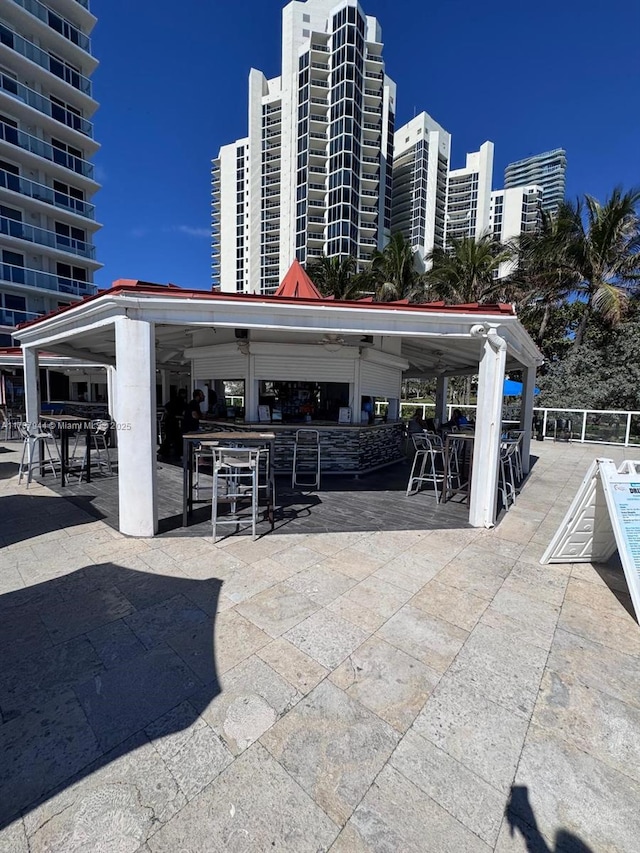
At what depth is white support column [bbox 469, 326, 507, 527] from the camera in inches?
190

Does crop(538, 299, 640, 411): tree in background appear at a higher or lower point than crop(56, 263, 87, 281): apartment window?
lower

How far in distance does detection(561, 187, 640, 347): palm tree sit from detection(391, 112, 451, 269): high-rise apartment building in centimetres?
4244

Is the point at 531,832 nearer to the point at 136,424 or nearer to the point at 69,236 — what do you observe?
the point at 136,424

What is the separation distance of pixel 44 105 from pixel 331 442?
29861 millimetres

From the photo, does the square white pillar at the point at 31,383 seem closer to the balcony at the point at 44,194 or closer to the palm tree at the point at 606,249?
the palm tree at the point at 606,249

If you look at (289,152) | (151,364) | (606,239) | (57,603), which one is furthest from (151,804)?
(289,152)

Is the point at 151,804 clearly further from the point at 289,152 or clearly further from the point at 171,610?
the point at 289,152

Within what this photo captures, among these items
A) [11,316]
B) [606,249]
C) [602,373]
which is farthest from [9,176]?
[602,373]

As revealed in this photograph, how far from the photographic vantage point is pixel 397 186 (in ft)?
199

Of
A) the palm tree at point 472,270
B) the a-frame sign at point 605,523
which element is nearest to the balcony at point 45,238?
the palm tree at point 472,270

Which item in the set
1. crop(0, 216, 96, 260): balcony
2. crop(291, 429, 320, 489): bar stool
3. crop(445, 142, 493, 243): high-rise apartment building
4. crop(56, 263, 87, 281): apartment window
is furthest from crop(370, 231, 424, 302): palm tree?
crop(445, 142, 493, 243): high-rise apartment building

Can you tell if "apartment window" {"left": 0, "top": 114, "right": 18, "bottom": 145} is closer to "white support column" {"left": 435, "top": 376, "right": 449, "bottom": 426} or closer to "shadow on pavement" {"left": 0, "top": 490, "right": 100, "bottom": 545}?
"shadow on pavement" {"left": 0, "top": 490, "right": 100, "bottom": 545}

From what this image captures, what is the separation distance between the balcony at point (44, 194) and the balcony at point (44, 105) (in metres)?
4.31

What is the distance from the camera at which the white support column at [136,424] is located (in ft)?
13.6
